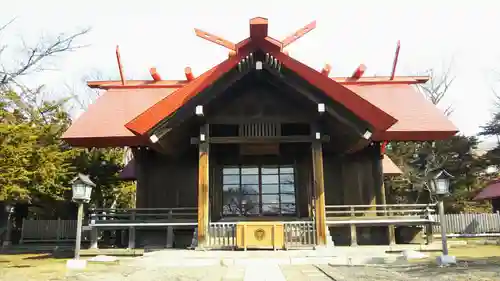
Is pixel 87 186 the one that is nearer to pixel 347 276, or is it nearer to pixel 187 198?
pixel 187 198

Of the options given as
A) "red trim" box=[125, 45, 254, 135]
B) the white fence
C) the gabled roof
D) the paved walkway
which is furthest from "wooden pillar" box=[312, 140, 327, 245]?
the white fence

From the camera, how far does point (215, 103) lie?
10805 mm

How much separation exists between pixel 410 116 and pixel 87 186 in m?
9.35

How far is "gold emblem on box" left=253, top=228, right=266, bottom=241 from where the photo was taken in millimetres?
9547

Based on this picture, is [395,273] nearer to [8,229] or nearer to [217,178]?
[217,178]

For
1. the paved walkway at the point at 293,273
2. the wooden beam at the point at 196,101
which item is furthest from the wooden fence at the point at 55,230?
the paved walkway at the point at 293,273

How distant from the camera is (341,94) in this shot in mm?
9906

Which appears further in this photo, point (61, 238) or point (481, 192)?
point (481, 192)

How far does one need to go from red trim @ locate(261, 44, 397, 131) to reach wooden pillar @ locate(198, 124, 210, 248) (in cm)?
274

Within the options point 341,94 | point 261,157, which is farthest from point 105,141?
point 341,94

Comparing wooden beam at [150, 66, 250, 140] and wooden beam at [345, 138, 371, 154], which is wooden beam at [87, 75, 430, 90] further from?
wooden beam at [150, 66, 250, 140]

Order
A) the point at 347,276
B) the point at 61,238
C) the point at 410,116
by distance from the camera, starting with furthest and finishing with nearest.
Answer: the point at 61,238 < the point at 410,116 < the point at 347,276

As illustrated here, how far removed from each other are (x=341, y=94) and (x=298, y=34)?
7.69ft

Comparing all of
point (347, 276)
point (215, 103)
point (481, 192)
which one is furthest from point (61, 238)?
point (481, 192)
